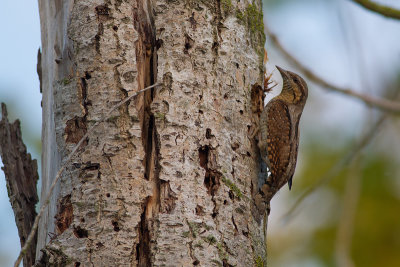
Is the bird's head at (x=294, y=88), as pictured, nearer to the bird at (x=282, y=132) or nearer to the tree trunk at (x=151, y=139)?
the bird at (x=282, y=132)

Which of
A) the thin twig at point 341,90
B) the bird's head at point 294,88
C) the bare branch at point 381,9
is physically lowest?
the thin twig at point 341,90

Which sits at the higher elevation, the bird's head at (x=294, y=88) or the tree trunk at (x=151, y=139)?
the bird's head at (x=294, y=88)

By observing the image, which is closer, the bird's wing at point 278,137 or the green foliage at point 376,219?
the bird's wing at point 278,137

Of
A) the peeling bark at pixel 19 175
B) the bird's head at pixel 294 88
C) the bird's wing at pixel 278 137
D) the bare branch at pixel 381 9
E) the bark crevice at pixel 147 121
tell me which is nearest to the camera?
the bare branch at pixel 381 9

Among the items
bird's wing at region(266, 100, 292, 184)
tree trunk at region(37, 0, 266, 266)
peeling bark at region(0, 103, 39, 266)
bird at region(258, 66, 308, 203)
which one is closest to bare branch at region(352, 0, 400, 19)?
tree trunk at region(37, 0, 266, 266)

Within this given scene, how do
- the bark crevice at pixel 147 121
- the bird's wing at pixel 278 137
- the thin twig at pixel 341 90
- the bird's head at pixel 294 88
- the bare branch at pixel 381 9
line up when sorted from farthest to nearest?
the bird's head at pixel 294 88 < the bird's wing at pixel 278 137 < the bark crevice at pixel 147 121 < the bare branch at pixel 381 9 < the thin twig at pixel 341 90

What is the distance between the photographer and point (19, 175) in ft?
10.6

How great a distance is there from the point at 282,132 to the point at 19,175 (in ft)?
7.04

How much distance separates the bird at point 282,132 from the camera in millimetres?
3573

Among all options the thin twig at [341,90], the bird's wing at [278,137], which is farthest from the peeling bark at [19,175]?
the thin twig at [341,90]

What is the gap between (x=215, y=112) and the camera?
288 centimetres

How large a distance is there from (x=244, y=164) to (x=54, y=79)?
123cm

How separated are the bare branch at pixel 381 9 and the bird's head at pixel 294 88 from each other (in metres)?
2.86

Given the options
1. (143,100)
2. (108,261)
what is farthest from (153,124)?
(108,261)
